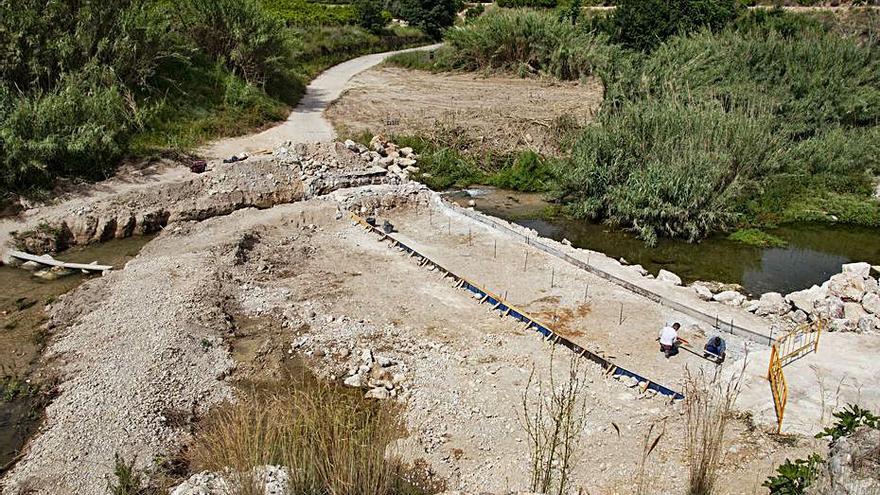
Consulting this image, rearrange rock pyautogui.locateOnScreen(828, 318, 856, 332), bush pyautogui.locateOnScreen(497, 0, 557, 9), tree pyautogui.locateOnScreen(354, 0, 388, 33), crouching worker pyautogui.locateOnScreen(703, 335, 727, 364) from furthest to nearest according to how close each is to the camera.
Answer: bush pyautogui.locateOnScreen(497, 0, 557, 9), tree pyautogui.locateOnScreen(354, 0, 388, 33), rock pyautogui.locateOnScreen(828, 318, 856, 332), crouching worker pyautogui.locateOnScreen(703, 335, 727, 364)

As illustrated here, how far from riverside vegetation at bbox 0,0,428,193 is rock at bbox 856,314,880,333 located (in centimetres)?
2017

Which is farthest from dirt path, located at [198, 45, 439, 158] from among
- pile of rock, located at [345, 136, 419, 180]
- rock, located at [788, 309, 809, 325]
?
rock, located at [788, 309, 809, 325]

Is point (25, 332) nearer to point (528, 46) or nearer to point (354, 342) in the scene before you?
point (354, 342)

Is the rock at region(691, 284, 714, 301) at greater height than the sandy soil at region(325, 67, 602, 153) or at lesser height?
lesser

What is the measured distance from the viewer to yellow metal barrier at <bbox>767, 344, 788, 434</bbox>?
1017 centimetres

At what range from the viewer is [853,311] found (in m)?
13.8

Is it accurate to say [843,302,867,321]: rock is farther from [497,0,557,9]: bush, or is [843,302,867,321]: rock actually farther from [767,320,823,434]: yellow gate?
[497,0,557,9]: bush

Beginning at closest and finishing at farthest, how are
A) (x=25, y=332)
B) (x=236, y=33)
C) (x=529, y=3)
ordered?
(x=25, y=332), (x=236, y=33), (x=529, y=3)

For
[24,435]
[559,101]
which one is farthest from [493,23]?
[24,435]

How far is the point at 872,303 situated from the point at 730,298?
270cm

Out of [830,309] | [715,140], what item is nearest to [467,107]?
[715,140]

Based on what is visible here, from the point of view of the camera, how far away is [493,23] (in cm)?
3706

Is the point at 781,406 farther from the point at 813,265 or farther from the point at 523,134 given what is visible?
the point at 523,134

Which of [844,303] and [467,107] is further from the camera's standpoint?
[467,107]
